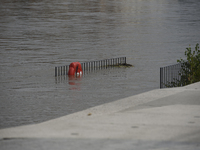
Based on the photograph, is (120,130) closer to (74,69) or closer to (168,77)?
(168,77)

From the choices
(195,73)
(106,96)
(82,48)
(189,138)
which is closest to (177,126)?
(189,138)

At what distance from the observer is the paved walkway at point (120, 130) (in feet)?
29.9

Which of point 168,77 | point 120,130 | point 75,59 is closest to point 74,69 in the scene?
point 168,77

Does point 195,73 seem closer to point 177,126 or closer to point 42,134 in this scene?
point 177,126

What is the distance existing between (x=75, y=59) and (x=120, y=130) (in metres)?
38.3

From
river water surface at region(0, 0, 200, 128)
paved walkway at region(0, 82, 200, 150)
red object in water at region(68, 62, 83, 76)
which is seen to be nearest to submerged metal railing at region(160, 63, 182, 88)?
river water surface at region(0, 0, 200, 128)

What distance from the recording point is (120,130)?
1024 centimetres

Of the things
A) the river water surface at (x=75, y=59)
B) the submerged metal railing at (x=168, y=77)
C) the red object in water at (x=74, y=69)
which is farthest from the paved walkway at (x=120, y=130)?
the red object in water at (x=74, y=69)

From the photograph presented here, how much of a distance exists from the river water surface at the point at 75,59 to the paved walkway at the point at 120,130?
6822mm

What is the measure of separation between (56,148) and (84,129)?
1.59 metres

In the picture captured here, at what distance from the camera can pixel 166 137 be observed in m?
9.65

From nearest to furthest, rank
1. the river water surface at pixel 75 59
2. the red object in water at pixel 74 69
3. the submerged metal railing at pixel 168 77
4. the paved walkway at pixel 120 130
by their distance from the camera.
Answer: the paved walkway at pixel 120 130
the river water surface at pixel 75 59
the submerged metal railing at pixel 168 77
the red object in water at pixel 74 69

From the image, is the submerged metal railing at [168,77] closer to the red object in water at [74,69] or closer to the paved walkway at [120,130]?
the red object in water at [74,69]

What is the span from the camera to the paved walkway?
9.10 m
